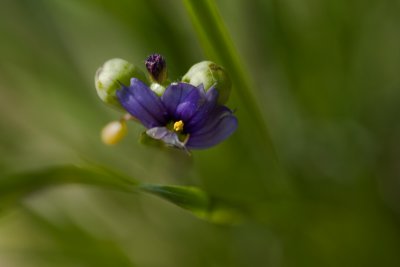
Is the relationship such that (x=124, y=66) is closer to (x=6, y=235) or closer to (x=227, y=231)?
(x=227, y=231)

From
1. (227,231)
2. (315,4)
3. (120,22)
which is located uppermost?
(315,4)

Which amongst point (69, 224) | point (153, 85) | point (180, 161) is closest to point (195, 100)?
point (153, 85)

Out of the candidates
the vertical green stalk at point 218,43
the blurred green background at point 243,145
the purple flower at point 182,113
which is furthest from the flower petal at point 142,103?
the blurred green background at point 243,145

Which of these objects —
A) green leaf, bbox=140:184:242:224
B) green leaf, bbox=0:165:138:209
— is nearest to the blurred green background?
green leaf, bbox=140:184:242:224

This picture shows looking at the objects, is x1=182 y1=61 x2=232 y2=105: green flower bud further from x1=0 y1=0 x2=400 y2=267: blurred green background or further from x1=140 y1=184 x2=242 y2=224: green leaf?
x1=0 y1=0 x2=400 y2=267: blurred green background

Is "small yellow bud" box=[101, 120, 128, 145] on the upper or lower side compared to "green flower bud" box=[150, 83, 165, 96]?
lower

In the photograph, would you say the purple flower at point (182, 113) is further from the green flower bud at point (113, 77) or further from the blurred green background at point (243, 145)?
the blurred green background at point (243, 145)
